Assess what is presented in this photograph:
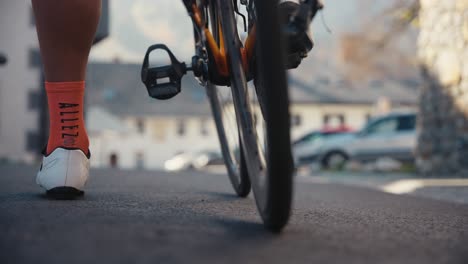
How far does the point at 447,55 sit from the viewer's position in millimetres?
7930

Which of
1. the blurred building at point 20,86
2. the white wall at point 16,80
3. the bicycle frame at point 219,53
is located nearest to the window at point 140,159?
the blurred building at point 20,86

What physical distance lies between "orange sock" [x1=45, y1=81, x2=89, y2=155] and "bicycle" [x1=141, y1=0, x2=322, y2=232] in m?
0.30

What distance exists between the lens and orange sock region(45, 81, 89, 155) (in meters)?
2.55

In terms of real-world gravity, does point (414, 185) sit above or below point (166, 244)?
below

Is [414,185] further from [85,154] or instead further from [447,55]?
[85,154]

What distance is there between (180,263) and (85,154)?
4.23 feet

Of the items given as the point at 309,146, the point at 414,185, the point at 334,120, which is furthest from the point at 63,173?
the point at 334,120

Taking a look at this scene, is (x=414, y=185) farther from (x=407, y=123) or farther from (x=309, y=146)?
(x=309, y=146)

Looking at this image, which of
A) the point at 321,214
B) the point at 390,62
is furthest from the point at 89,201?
the point at 390,62

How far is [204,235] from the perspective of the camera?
1729 mm

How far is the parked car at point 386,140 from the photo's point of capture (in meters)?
17.5

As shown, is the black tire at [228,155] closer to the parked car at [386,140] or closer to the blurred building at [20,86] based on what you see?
the parked car at [386,140]

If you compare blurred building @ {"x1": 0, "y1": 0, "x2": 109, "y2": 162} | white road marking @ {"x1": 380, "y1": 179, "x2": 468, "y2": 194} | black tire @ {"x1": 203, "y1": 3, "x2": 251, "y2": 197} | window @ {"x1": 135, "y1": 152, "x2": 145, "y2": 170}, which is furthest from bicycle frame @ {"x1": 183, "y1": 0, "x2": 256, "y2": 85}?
window @ {"x1": 135, "y1": 152, "x2": 145, "y2": 170}

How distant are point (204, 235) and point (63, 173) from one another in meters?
0.89
